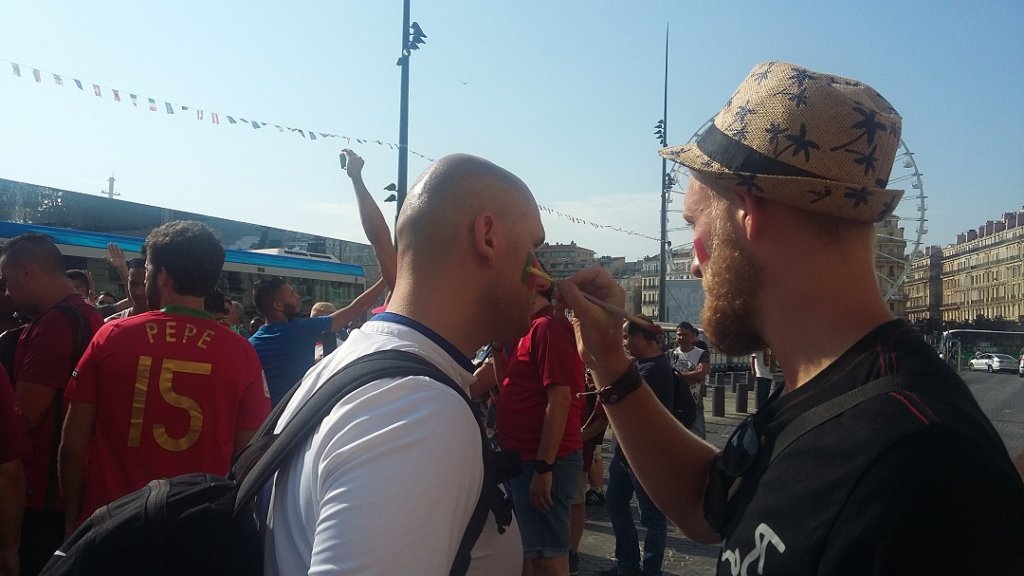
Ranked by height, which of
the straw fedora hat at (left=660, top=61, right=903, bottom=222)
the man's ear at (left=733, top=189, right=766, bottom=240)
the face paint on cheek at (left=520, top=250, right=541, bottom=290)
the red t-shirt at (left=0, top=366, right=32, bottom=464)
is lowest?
the red t-shirt at (left=0, top=366, right=32, bottom=464)

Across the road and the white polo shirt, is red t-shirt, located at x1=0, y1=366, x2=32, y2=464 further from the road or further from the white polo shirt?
the road

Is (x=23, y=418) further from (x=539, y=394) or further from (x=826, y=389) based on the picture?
(x=826, y=389)

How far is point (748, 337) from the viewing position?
5.12 ft

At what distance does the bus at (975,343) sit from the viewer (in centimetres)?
4000

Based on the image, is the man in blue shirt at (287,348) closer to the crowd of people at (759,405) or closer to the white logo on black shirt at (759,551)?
the crowd of people at (759,405)

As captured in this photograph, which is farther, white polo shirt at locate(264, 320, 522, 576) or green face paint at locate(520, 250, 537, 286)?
green face paint at locate(520, 250, 537, 286)

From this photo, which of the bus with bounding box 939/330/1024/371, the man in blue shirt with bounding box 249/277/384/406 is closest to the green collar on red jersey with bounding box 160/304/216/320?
the man in blue shirt with bounding box 249/277/384/406

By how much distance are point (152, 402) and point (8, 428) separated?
0.60 m

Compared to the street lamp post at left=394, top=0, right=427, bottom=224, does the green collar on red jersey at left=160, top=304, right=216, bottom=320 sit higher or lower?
lower

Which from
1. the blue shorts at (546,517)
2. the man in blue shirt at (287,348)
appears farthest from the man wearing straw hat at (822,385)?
the man in blue shirt at (287,348)

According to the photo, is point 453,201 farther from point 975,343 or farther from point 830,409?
point 975,343

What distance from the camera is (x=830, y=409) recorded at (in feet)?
3.94

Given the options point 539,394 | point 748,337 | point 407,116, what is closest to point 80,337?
point 539,394

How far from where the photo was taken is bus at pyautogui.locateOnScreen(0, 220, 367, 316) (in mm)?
13609
